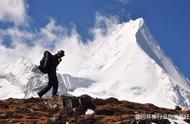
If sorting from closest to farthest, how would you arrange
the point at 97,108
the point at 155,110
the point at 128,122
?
the point at 128,122 < the point at 97,108 < the point at 155,110

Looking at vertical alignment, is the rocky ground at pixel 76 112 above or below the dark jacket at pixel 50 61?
below

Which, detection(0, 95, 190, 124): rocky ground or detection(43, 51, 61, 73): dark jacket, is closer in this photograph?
detection(0, 95, 190, 124): rocky ground

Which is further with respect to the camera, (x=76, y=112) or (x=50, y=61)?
(x=50, y=61)

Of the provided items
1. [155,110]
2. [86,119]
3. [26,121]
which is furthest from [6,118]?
[155,110]

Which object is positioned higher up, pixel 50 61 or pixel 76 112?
pixel 50 61

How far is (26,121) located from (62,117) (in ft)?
5.06

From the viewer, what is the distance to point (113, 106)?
37688 millimetres

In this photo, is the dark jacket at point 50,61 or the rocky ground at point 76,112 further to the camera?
the dark jacket at point 50,61

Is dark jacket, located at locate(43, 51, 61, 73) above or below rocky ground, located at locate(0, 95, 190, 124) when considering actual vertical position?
above

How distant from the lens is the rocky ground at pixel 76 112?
32.5 meters

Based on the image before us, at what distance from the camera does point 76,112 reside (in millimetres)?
34375

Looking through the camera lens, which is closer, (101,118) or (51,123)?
(51,123)

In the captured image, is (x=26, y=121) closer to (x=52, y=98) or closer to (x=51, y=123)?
(x=51, y=123)

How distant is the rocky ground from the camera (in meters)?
32.5
